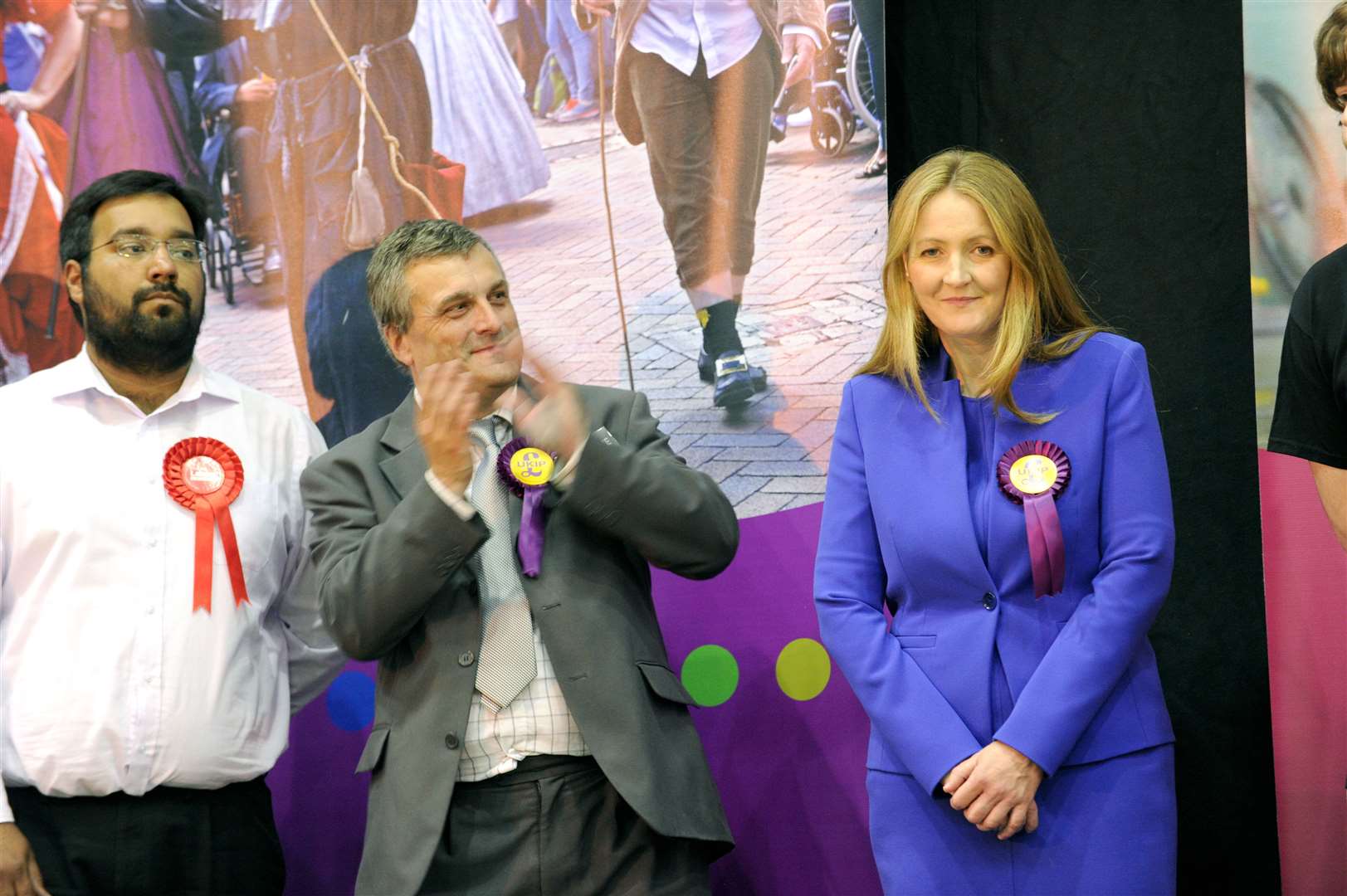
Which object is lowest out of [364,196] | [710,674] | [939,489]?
[710,674]

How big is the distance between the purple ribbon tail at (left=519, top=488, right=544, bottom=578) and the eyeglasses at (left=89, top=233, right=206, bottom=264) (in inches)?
42.5

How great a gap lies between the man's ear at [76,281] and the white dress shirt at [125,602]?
0.12 meters

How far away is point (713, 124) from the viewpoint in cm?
349

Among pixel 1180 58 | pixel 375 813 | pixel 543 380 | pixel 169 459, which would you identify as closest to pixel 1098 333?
pixel 543 380

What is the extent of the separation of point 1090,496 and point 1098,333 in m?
0.31

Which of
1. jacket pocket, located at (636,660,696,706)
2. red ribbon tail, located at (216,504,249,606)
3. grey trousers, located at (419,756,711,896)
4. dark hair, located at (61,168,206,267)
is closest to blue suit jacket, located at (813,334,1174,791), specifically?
jacket pocket, located at (636,660,696,706)

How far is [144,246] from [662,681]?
1.50 meters

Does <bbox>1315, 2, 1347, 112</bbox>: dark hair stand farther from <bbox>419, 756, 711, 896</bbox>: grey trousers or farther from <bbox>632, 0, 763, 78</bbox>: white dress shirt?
<bbox>419, 756, 711, 896</bbox>: grey trousers

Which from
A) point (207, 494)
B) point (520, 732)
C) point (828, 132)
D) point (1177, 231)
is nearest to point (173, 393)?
point (207, 494)

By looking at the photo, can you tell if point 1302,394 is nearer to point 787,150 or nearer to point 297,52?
point 787,150

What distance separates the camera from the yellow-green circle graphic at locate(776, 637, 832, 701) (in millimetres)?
3404

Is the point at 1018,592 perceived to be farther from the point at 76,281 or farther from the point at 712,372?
the point at 76,281

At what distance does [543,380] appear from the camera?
2490 millimetres

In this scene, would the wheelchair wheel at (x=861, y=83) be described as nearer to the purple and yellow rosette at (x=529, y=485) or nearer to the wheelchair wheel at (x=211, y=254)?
the purple and yellow rosette at (x=529, y=485)
